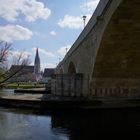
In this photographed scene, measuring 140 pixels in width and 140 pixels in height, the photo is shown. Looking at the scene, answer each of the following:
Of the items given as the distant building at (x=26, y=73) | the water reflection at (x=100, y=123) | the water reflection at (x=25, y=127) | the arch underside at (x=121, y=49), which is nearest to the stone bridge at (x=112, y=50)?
the arch underside at (x=121, y=49)

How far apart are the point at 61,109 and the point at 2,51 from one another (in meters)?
13.8

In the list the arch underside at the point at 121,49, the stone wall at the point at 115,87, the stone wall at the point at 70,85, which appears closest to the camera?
the arch underside at the point at 121,49

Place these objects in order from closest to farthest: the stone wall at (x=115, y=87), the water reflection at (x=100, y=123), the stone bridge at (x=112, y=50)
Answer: the water reflection at (x=100, y=123), the stone bridge at (x=112, y=50), the stone wall at (x=115, y=87)

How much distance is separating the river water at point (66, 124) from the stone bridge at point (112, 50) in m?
3.19

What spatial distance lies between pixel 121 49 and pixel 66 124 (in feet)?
23.9

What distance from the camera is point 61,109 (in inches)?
1057

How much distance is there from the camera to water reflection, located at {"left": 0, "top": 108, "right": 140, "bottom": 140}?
17.6 metres

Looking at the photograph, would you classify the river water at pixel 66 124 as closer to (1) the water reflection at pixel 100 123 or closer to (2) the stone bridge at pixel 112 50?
(1) the water reflection at pixel 100 123

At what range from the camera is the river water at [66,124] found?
17.7m

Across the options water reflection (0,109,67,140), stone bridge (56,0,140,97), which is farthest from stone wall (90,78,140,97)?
water reflection (0,109,67,140)

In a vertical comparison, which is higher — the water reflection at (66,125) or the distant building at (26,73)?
the distant building at (26,73)

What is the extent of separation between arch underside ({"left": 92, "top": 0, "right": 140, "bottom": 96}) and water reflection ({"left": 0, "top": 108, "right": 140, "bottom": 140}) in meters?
3.38

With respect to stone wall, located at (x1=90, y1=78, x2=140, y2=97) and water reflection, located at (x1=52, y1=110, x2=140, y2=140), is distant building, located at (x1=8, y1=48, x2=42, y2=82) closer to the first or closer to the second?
stone wall, located at (x1=90, y1=78, x2=140, y2=97)

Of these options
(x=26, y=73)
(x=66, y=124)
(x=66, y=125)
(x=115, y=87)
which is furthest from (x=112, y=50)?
(x=26, y=73)
